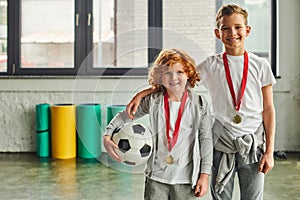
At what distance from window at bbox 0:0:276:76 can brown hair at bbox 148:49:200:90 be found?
316 cm

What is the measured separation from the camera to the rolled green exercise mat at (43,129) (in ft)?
16.0

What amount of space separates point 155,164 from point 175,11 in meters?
3.46

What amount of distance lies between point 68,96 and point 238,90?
3.39 m

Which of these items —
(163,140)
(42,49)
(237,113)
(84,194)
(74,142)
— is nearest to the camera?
(163,140)

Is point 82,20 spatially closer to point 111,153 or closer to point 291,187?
point 291,187

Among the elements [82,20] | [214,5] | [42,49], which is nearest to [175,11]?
[214,5]

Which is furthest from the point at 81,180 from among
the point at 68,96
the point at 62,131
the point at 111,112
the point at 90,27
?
the point at 90,27

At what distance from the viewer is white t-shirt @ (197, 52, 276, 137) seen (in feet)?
6.35

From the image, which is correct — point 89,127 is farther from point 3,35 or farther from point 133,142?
point 133,142

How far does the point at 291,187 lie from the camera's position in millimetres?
3619

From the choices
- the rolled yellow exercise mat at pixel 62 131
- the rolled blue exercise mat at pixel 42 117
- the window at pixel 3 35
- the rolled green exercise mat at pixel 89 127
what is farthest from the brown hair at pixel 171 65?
the window at pixel 3 35

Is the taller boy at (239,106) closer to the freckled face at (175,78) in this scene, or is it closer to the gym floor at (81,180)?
the freckled face at (175,78)

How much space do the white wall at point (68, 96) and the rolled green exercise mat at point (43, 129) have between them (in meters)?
0.23

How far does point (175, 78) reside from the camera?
1762 mm
